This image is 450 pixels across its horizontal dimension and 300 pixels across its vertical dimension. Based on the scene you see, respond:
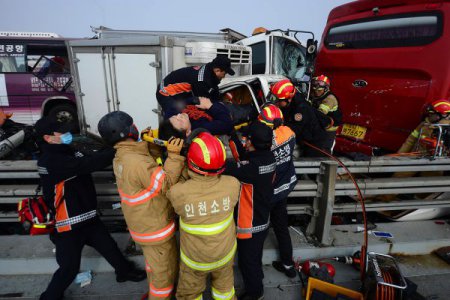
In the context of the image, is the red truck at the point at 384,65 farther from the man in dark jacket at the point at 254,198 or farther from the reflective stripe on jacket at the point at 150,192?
the reflective stripe on jacket at the point at 150,192

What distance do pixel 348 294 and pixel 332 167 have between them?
110 centimetres

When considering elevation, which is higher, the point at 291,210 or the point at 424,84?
the point at 424,84

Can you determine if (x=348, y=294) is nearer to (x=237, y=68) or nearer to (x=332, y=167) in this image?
(x=332, y=167)

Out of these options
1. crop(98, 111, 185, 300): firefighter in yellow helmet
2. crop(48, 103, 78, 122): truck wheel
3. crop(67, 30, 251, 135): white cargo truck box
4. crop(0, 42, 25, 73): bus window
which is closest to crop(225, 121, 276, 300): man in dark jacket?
crop(98, 111, 185, 300): firefighter in yellow helmet

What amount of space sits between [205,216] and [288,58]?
5885 mm

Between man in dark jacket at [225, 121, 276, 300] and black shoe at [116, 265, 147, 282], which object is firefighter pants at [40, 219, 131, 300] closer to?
black shoe at [116, 265, 147, 282]

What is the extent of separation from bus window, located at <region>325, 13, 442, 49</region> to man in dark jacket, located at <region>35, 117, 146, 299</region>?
4262 mm

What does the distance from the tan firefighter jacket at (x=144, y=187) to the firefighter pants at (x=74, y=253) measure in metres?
0.58

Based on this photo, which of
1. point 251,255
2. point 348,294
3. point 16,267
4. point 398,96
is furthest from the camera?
point 398,96

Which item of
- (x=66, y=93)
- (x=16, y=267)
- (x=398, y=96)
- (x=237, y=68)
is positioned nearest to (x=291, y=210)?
(x=398, y=96)

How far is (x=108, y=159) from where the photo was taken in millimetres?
2230

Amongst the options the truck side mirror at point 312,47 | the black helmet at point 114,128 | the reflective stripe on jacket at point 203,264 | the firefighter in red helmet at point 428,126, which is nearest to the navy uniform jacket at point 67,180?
the black helmet at point 114,128

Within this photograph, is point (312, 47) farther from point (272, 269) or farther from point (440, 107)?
point (272, 269)

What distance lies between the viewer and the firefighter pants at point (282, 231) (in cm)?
260
